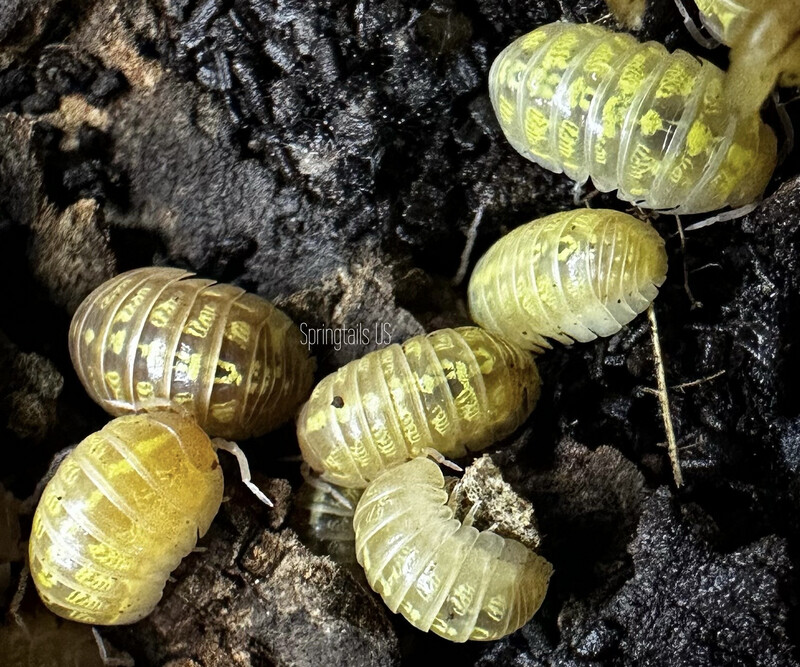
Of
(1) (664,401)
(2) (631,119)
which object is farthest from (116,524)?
(2) (631,119)

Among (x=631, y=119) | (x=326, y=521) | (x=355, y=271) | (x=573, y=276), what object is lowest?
(x=326, y=521)

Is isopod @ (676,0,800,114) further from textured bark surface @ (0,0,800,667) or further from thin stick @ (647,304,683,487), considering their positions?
thin stick @ (647,304,683,487)

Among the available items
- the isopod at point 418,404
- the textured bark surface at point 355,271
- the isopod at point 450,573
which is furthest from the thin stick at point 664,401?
the isopod at point 450,573

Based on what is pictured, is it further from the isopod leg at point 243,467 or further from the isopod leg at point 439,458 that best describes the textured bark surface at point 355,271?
the isopod leg at point 439,458

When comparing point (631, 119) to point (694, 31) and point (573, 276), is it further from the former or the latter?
point (573, 276)

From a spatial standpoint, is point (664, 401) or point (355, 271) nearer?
point (664, 401)

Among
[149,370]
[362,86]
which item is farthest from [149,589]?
[362,86]

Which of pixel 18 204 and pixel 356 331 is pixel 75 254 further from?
pixel 356 331
